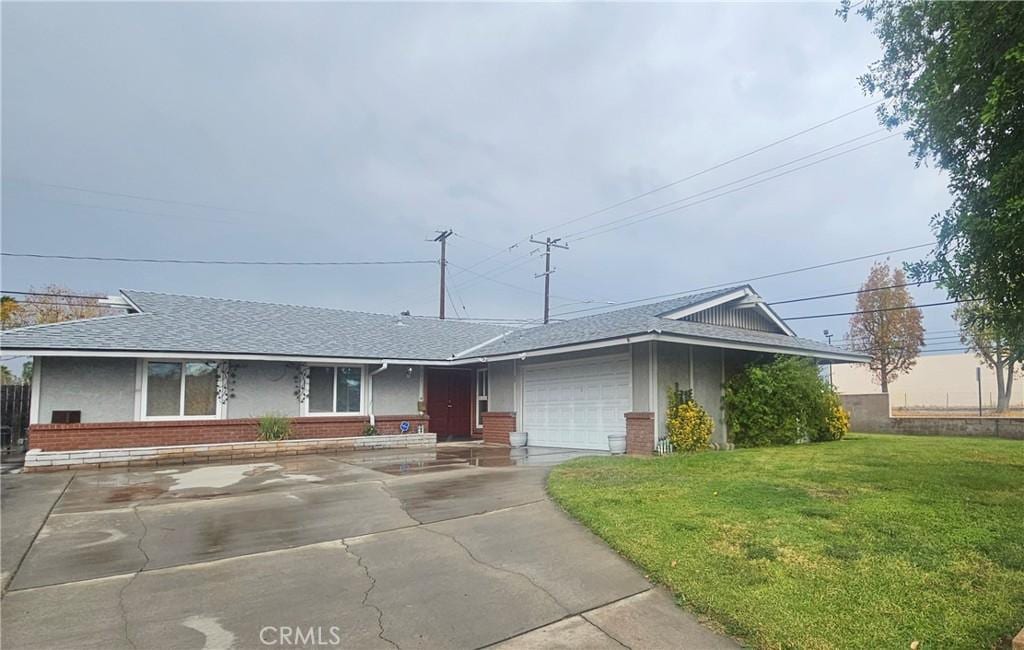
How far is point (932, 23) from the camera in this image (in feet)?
18.6

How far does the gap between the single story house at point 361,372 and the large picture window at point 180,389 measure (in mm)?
27

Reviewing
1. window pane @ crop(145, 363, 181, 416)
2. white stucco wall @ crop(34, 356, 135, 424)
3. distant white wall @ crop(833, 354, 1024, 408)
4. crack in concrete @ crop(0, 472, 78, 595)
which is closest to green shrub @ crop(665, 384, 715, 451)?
crack in concrete @ crop(0, 472, 78, 595)

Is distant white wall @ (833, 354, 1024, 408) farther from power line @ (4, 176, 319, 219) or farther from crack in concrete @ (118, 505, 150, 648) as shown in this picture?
crack in concrete @ (118, 505, 150, 648)

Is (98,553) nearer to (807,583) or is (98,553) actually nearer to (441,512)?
(441,512)

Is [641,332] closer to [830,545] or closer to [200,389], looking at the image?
[830,545]

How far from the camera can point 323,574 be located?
5.14 m

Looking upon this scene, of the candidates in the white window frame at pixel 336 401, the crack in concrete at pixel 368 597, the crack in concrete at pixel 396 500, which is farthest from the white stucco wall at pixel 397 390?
the crack in concrete at pixel 368 597

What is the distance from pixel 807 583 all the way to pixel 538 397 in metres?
13.2

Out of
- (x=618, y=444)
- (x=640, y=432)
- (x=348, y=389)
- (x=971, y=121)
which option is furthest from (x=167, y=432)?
(x=971, y=121)

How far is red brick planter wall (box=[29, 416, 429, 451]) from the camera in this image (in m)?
13.1

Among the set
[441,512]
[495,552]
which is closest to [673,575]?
[495,552]

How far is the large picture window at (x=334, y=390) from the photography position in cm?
1733

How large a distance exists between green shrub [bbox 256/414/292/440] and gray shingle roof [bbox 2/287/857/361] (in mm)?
1823

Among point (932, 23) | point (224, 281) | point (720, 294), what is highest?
point (224, 281)
